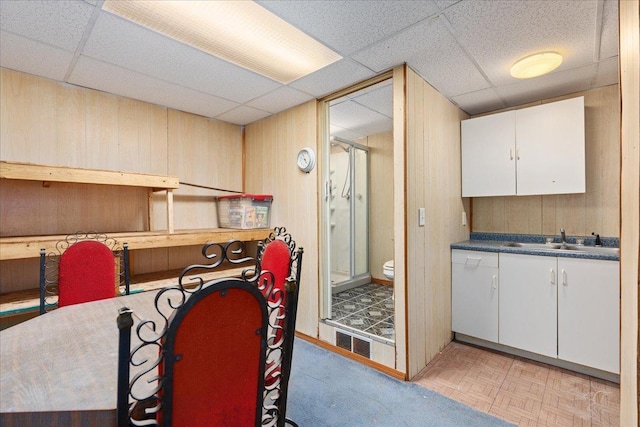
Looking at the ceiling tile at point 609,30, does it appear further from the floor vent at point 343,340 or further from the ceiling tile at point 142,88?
the ceiling tile at point 142,88

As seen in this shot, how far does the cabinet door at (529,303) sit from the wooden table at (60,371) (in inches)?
105

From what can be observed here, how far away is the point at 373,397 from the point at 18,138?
10.7 ft

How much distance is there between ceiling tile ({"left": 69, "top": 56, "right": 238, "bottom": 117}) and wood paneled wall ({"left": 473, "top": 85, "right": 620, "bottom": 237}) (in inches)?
127

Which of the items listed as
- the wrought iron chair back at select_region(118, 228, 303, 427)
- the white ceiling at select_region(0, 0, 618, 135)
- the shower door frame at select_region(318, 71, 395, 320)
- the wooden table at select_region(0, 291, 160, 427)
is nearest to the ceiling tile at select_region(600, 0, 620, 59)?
the white ceiling at select_region(0, 0, 618, 135)

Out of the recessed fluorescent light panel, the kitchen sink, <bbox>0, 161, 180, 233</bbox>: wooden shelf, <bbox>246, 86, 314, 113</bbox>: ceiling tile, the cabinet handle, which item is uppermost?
the recessed fluorescent light panel

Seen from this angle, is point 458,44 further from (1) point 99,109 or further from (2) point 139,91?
(1) point 99,109

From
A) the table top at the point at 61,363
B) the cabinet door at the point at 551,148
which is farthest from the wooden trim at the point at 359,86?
the table top at the point at 61,363

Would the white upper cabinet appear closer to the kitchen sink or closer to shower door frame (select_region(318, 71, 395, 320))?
the kitchen sink

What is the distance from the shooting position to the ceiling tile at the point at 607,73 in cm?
217

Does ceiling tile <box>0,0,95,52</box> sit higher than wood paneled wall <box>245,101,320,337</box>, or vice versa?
ceiling tile <box>0,0,95,52</box>

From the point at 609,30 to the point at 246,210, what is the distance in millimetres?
3067

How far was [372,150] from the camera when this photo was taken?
4.65 m

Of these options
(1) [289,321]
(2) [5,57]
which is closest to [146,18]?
(2) [5,57]

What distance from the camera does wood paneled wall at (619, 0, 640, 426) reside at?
987 mm
